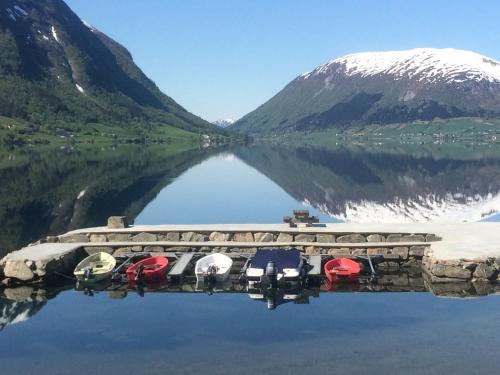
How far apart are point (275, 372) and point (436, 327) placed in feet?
36.4

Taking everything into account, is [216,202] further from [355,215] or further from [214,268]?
[214,268]

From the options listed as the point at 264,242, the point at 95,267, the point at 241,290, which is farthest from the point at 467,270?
the point at 95,267

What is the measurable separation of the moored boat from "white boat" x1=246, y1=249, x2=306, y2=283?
11300mm

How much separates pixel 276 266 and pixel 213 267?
5176mm

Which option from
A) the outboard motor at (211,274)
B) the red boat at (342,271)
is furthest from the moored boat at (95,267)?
the red boat at (342,271)

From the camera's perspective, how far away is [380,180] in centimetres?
12562

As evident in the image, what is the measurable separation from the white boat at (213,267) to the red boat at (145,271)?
9.22 ft

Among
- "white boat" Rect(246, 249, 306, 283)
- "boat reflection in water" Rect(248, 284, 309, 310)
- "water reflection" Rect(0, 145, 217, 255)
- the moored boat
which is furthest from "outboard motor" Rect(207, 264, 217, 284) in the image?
"water reflection" Rect(0, 145, 217, 255)

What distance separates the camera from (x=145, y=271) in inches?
1681

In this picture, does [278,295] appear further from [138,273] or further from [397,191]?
[397,191]

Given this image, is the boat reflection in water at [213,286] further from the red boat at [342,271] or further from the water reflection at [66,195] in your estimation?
the water reflection at [66,195]

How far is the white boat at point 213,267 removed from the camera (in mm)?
41438

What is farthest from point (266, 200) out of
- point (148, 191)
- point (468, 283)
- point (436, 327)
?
point (436, 327)

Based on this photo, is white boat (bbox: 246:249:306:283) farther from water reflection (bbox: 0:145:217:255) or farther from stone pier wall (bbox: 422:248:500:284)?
water reflection (bbox: 0:145:217:255)
